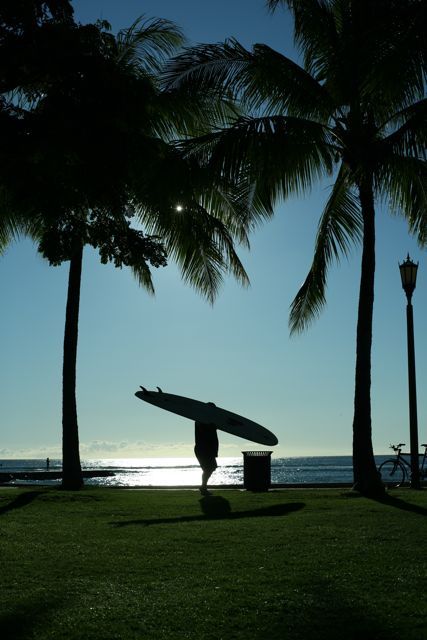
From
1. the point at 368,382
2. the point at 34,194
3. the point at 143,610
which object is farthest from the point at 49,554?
the point at 368,382

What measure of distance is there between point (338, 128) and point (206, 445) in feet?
24.6

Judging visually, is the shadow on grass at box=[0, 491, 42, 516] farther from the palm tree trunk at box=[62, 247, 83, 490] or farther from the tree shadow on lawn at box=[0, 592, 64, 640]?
the tree shadow on lawn at box=[0, 592, 64, 640]

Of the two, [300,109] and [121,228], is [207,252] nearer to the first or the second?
[300,109]

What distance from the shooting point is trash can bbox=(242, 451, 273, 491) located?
57.9 ft

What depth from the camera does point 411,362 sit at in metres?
17.4

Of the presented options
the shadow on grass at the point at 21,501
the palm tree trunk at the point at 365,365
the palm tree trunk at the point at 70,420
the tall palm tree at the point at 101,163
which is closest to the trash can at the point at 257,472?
the palm tree trunk at the point at 365,365

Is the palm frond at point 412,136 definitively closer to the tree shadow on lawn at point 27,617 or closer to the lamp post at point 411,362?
the lamp post at point 411,362

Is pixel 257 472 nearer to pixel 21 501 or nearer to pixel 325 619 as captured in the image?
pixel 21 501

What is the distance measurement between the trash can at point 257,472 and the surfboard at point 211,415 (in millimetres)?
415

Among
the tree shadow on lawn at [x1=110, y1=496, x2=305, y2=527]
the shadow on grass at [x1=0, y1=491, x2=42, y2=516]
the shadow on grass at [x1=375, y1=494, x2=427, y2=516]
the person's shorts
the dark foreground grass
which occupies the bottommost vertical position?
the shadow on grass at [x1=0, y1=491, x2=42, y2=516]

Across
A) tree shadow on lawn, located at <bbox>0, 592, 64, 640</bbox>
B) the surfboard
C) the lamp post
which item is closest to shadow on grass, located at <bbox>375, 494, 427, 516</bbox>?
the lamp post

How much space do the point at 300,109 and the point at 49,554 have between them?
11.2 meters

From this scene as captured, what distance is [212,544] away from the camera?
9117 millimetres

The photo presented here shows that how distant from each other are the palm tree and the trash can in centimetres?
239
